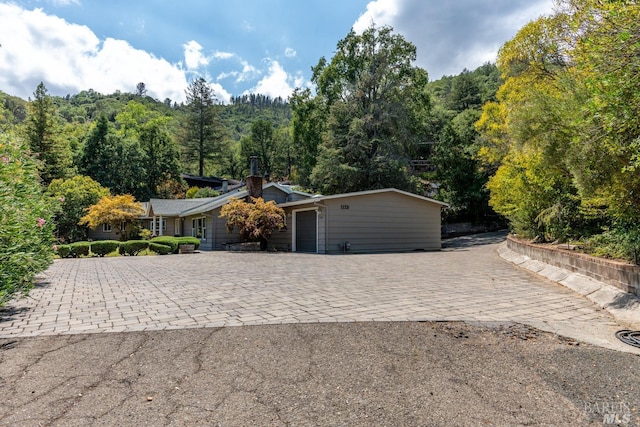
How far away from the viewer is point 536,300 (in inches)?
216

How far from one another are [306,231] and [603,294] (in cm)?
1384

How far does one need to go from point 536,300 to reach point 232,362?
486 centimetres

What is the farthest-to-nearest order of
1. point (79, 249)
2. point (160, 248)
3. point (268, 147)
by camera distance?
point (268, 147)
point (160, 248)
point (79, 249)

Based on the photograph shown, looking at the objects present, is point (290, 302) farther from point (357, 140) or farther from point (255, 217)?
point (357, 140)

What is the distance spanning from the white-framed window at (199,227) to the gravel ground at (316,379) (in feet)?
55.3

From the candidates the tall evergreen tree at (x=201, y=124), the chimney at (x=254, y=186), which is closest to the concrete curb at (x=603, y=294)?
the chimney at (x=254, y=186)

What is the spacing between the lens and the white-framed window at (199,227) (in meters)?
20.1

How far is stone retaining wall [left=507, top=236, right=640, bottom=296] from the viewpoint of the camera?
16.2 feet

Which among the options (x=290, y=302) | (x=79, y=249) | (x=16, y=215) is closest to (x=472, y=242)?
(x=290, y=302)

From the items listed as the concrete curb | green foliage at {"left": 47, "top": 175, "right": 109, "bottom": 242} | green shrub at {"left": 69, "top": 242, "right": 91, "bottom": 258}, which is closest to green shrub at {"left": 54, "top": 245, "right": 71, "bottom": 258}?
green shrub at {"left": 69, "top": 242, "right": 91, "bottom": 258}

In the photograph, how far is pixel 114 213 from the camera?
61.1ft

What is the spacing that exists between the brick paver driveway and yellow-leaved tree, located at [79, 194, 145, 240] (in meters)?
11.2

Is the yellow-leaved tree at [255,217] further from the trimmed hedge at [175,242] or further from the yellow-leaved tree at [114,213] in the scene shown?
the yellow-leaved tree at [114,213]

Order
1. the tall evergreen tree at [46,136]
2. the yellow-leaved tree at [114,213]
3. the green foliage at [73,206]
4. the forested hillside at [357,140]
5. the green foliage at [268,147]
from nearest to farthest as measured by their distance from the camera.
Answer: the yellow-leaved tree at [114,213], the green foliage at [73,206], the forested hillside at [357,140], the tall evergreen tree at [46,136], the green foliage at [268,147]
